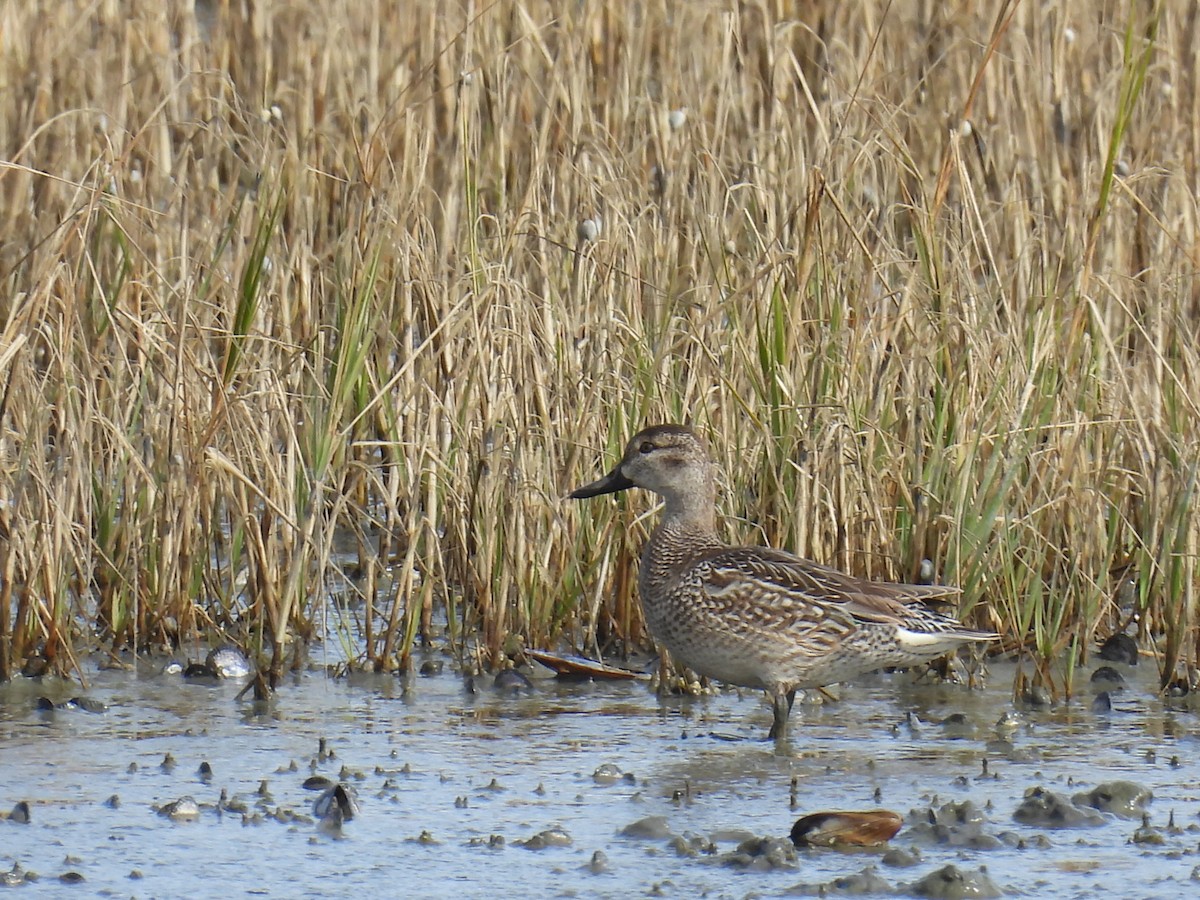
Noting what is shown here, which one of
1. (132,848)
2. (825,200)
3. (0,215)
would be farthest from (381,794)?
(0,215)

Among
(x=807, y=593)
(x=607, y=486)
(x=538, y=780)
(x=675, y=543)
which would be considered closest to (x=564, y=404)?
(x=607, y=486)

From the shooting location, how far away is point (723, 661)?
6.04 m

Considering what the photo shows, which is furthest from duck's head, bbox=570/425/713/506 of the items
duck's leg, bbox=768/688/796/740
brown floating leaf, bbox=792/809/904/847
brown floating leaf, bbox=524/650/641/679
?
brown floating leaf, bbox=792/809/904/847

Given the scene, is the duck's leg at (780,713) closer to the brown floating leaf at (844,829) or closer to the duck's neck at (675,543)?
the duck's neck at (675,543)

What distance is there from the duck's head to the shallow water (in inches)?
24.7

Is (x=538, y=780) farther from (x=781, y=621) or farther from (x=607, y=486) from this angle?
(x=607, y=486)

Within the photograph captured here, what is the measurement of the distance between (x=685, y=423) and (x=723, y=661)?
1.15 metres

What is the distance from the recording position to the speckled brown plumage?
598 cm

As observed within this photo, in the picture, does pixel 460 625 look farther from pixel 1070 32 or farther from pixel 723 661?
pixel 1070 32

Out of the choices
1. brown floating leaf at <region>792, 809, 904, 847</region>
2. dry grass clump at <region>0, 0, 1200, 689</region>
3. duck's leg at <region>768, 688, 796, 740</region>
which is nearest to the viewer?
brown floating leaf at <region>792, 809, 904, 847</region>

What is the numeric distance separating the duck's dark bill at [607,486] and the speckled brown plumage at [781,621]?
11.3 inches

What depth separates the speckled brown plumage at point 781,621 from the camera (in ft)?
19.6

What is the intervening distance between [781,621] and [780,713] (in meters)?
0.27

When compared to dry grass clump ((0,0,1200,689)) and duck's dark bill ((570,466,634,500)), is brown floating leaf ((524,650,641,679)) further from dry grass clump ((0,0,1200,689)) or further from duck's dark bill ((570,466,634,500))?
duck's dark bill ((570,466,634,500))
